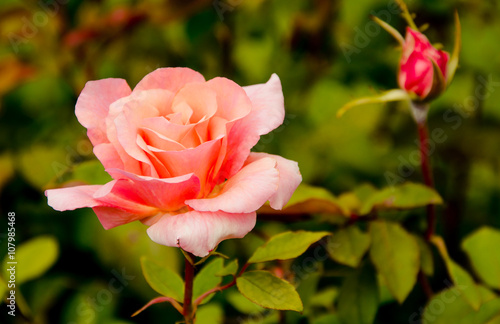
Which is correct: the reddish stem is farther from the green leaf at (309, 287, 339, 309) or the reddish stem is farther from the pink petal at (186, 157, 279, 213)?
the pink petal at (186, 157, 279, 213)

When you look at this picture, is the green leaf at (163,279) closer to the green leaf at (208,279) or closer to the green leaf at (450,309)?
the green leaf at (208,279)

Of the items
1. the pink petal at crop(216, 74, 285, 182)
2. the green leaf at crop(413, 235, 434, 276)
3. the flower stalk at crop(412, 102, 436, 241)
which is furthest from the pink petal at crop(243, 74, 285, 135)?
the green leaf at crop(413, 235, 434, 276)

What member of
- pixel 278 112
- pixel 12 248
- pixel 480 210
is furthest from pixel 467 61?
pixel 12 248

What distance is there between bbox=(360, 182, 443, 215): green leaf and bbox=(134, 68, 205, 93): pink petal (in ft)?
1.05

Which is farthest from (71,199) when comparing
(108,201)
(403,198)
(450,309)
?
(450,309)

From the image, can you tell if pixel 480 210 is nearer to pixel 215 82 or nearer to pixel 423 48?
pixel 423 48

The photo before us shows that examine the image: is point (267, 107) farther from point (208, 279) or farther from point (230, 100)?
point (208, 279)

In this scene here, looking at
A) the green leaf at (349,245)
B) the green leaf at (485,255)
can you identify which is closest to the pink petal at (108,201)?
the green leaf at (349,245)

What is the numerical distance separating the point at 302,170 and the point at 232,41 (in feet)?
1.62

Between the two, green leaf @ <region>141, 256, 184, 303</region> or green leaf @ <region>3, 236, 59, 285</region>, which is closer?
green leaf @ <region>141, 256, 184, 303</region>

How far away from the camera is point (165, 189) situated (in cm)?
45

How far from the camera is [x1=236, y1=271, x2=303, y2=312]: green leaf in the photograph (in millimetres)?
479

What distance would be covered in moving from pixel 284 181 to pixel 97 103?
204mm

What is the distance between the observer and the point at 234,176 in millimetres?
487
